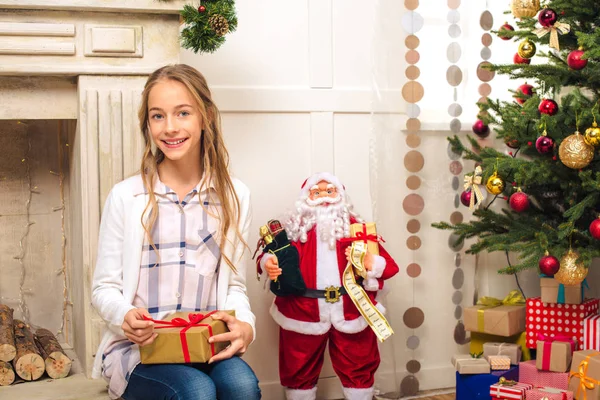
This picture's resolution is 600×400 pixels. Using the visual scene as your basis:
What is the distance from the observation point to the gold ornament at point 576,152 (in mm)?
2203

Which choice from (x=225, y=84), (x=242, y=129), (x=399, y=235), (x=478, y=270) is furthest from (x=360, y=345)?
(x=225, y=84)

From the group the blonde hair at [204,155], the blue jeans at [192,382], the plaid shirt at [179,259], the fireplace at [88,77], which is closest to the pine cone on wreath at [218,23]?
the fireplace at [88,77]

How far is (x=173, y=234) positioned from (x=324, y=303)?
78 cm

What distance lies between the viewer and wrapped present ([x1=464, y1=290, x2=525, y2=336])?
2.63 meters

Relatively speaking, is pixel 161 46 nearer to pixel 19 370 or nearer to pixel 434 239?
pixel 19 370

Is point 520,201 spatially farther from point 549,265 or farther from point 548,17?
point 548,17

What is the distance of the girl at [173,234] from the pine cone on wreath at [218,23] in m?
0.28

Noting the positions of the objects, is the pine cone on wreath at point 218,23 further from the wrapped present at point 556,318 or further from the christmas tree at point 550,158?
the wrapped present at point 556,318

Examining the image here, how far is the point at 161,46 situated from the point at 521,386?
163cm

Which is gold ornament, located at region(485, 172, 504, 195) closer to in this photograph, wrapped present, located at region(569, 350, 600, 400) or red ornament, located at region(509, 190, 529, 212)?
red ornament, located at region(509, 190, 529, 212)

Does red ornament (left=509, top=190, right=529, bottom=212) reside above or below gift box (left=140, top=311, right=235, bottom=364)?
above

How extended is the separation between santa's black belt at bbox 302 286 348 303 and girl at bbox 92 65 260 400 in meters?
0.56

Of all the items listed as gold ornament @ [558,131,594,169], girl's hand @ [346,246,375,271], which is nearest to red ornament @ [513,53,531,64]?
gold ornament @ [558,131,594,169]

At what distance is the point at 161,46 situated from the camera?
7.15ft
